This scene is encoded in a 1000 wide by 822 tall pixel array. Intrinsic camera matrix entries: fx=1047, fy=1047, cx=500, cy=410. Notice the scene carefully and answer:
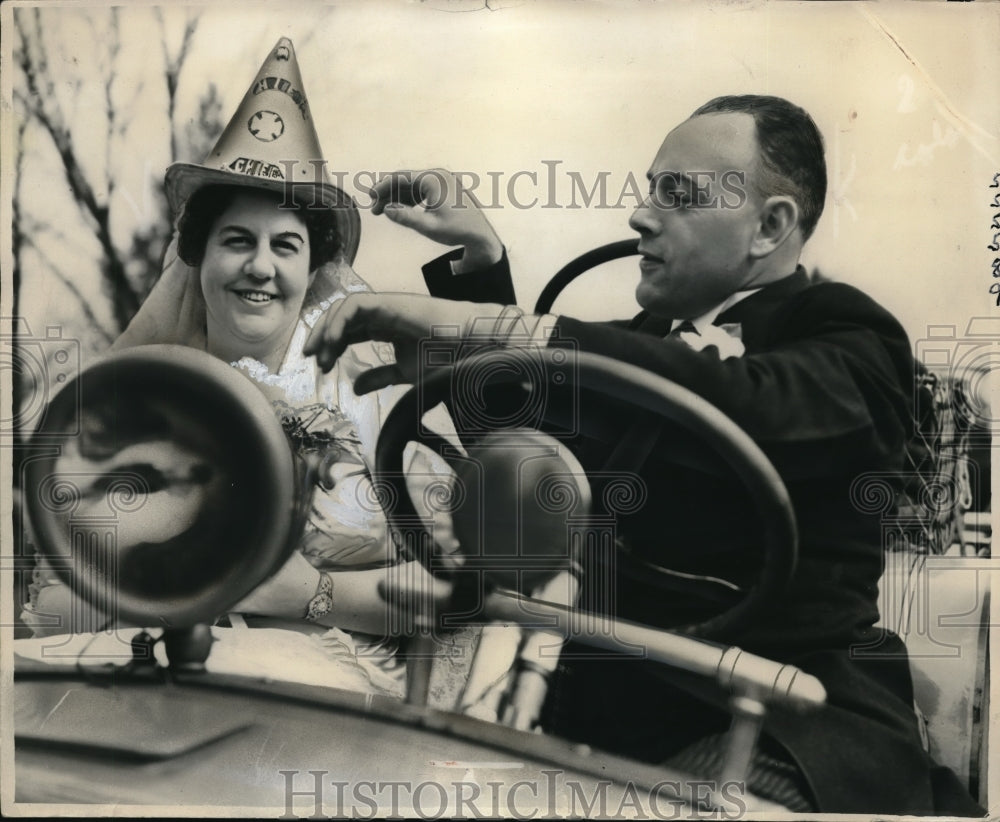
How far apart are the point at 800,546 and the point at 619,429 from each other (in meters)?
0.78

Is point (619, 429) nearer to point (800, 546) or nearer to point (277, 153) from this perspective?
point (800, 546)

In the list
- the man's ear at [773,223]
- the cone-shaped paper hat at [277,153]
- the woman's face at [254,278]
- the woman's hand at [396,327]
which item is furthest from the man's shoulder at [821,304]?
the woman's face at [254,278]

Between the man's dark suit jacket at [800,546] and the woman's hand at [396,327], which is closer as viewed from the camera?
the man's dark suit jacket at [800,546]

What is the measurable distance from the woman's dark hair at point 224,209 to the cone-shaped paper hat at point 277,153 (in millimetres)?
23

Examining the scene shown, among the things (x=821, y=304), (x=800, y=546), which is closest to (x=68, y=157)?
(x=821, y=304)

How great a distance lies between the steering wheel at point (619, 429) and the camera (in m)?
3.79

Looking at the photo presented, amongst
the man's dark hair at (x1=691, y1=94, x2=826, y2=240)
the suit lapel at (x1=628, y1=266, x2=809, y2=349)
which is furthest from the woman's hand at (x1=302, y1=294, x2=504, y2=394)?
the man's dark hair at (x1=691, y1=94, x2=826, y2=240)

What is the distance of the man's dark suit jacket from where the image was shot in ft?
12.4

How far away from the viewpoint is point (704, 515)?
381cm

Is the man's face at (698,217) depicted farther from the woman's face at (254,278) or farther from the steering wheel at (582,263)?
the woman's face at (254,278)

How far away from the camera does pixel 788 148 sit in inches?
154

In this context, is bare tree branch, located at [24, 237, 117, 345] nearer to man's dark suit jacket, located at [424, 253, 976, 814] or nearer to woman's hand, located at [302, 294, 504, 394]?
woman's hand, located at [302, 294, 504, 394]

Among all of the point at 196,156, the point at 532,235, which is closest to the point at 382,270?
the point at 532,235

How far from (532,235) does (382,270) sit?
0.58 metres
